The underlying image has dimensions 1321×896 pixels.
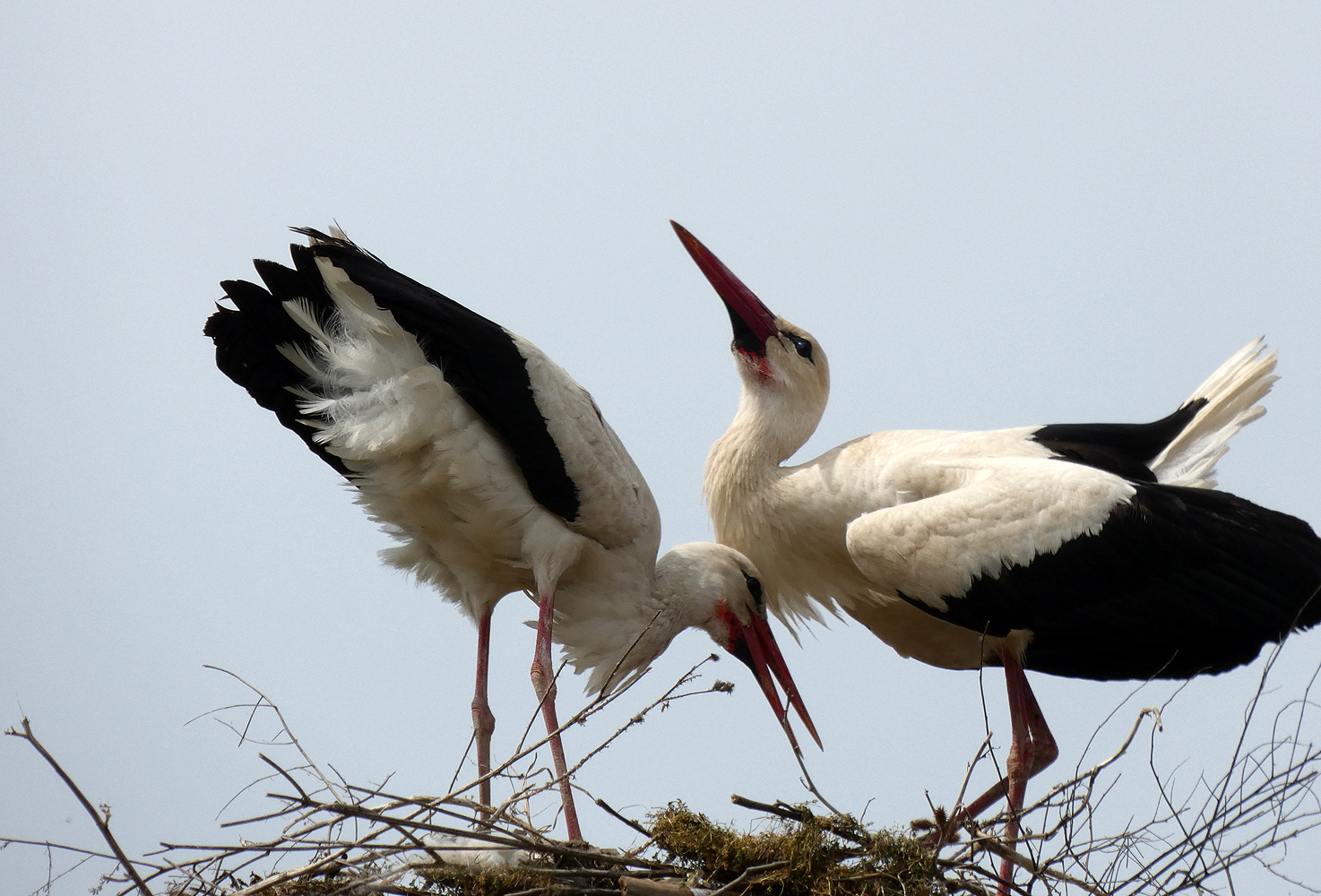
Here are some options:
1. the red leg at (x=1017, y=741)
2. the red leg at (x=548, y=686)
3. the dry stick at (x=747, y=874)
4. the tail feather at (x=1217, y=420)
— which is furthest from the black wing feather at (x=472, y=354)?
the tail feather at (x=1217, y=420)

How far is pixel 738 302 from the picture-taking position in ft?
18.8

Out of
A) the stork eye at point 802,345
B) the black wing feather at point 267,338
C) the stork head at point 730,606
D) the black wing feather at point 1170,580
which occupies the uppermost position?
the stork eye at point 802,345

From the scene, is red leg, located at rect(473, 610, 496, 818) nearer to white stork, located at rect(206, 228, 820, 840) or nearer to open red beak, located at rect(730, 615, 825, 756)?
white stork, located at rect(206, 228, 820, 840)

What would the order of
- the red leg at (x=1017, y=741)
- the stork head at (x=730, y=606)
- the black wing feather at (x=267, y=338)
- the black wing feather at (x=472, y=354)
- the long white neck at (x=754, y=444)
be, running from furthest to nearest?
the long white neck at (x=754, y=444) < the stork head at (x=730, y=606) < the red leg at (x=1017, y=741) < the black wing feather at (x=267, y=338) < the black wing feather at (x=472, y=354)

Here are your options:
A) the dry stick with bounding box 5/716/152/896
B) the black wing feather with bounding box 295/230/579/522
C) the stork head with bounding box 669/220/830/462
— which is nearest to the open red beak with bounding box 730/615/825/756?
the stork head with bounding box 669/220/830/462

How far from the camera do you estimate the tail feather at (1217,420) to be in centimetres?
525

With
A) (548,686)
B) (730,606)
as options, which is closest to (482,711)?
(548,686)

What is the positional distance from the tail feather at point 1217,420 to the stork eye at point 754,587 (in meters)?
1.59

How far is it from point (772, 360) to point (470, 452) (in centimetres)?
159

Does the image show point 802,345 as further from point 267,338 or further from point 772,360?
point 267,338

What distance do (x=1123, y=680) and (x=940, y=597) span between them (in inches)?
39.4

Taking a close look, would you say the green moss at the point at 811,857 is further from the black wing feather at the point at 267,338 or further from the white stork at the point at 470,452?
the black wing feather at the point at 267,338

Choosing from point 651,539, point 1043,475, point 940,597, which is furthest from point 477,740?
point 1043,475

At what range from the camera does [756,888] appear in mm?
3904
